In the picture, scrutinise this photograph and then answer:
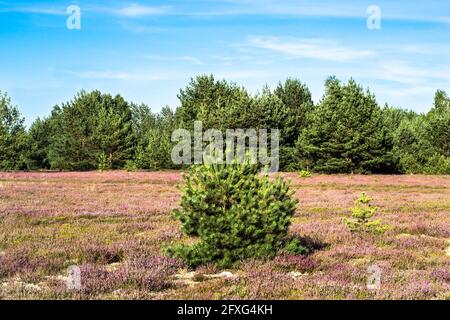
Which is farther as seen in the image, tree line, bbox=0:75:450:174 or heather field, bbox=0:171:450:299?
tree line, bbox=0:75:450:174

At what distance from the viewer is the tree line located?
4719 centimetres

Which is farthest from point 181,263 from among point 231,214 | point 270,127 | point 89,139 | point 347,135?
point 89,139

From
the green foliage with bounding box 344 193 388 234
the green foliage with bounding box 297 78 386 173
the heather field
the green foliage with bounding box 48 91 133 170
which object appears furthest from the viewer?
the green foliage with bounding box 48 91 133 170

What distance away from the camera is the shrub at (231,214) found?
27.9ft

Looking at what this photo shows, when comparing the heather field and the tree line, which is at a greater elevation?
the tree line

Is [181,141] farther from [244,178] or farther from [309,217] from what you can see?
[244,178]

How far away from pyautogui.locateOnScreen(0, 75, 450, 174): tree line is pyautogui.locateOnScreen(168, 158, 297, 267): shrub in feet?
126

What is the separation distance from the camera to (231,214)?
841 cm

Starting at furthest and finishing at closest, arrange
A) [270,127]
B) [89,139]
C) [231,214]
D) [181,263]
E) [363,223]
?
[89,139] → [270,127] → [363,223] → [181,263] → [231,214]

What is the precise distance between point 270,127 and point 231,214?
47.6m

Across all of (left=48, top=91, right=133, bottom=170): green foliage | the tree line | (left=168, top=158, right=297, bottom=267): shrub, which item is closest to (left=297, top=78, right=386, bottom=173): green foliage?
the tree line

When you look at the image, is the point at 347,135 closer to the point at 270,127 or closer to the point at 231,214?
the point at 270,127

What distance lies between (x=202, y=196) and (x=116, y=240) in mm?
4062

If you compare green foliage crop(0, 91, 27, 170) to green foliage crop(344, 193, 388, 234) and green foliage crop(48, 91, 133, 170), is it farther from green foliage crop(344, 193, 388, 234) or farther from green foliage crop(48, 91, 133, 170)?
green foliage crop(344, 193, 388, 234)
